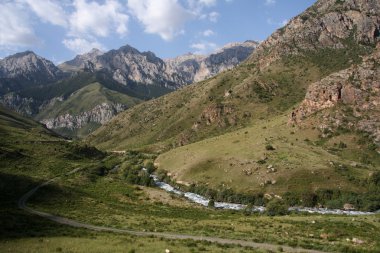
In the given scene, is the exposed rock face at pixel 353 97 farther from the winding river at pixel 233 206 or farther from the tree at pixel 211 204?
the tree at pixel 211 204

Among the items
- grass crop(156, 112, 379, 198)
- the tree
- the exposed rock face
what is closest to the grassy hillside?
grass crop(156, 112, 379, 198)

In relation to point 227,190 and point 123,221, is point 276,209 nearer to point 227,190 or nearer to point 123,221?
point 227,190

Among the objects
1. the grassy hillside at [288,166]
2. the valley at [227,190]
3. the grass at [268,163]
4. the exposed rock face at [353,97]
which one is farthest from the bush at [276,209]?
the exposed rock face at [353,97]

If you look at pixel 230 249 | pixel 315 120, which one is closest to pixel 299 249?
pixel 230 249

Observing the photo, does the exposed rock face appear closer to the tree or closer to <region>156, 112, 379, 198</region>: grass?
<region>156, 112, 379, 198</region>: grass

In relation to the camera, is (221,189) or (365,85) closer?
(221,189)

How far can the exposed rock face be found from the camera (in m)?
138

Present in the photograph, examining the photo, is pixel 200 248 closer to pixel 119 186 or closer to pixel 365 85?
pixel 119 186

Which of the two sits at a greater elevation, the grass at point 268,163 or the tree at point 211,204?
the grass at point 268,163

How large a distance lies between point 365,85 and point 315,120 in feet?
73.9

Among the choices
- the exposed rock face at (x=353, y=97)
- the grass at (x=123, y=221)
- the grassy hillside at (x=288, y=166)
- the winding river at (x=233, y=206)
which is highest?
the exposed rock face at (x=353, y=97)

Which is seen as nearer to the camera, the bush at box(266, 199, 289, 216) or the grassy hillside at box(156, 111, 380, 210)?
the bush at box(266, 199, 289, 216)

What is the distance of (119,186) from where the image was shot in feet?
412

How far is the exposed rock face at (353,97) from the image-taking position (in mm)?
138125
